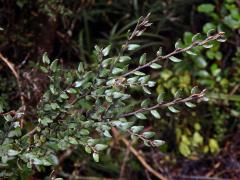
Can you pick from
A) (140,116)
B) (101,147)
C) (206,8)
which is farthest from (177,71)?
(101,147)

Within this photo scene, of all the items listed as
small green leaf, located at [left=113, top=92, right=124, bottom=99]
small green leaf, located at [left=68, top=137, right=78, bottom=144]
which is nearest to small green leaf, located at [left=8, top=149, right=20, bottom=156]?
small green leaf, located at [left=68, top=137, right=78, bottom=144]

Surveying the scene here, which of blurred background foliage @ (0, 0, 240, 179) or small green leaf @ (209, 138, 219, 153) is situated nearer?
blurred background foliage @ (0, 0, 240, 179)

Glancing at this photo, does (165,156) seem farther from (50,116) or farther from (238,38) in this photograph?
(50,116)

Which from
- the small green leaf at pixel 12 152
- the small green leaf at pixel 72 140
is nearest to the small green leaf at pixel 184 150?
the small green leaf at pixel 72 140

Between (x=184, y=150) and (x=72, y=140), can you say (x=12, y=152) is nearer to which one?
(x=72, y=140)

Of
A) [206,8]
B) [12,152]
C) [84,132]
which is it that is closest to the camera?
[12,152]

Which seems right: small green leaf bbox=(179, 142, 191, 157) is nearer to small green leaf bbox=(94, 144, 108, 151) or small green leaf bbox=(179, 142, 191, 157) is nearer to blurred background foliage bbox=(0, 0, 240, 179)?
blurred background foliage bbox=(0, 0, 240, 179)

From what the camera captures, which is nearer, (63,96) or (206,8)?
(63,96)

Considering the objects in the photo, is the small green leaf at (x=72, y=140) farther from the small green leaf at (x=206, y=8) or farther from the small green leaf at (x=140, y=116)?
the small green leaf at (x=206, y=8)

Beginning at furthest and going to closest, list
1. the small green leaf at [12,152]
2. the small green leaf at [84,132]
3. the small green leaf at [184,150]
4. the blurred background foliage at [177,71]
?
1. the small green leaf at [184,150]
2. the blurred background foliage at [177,71]
3. the small green leaf at [84,132]
4. the small green leaf at [12,152]
